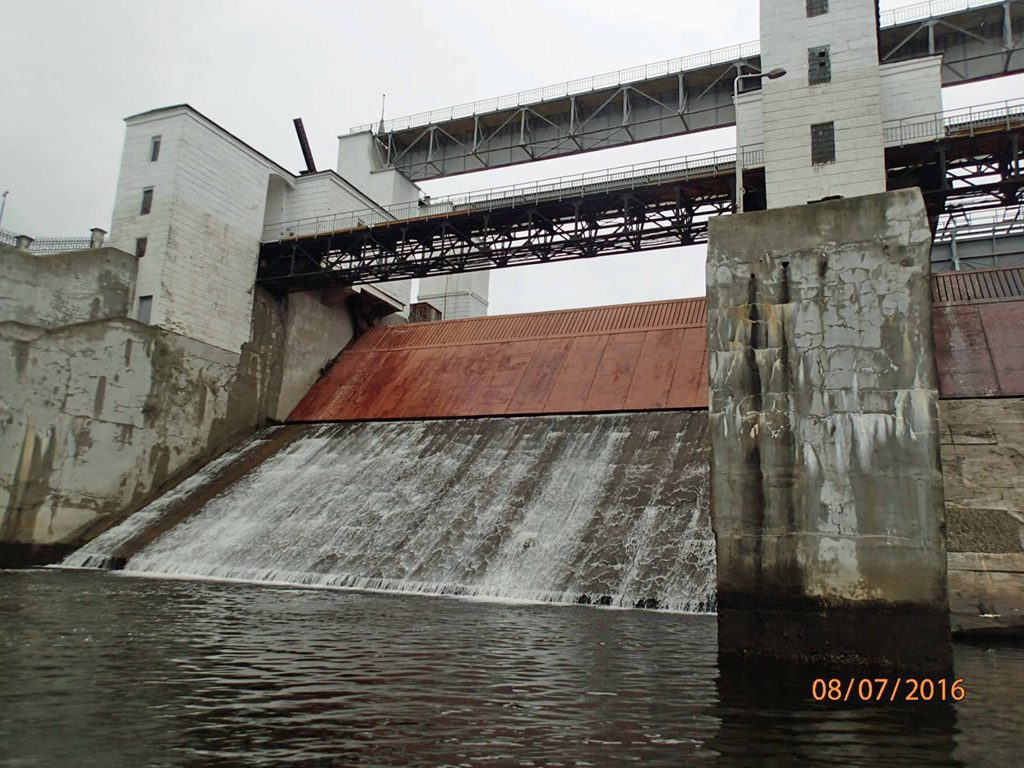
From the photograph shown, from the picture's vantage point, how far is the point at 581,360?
25.1m

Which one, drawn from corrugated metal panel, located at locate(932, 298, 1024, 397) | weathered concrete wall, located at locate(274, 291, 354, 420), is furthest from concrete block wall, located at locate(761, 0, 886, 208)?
weathered concrete wall, located at locate(274, 291, 354, 420)

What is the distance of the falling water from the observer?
15.0 meters

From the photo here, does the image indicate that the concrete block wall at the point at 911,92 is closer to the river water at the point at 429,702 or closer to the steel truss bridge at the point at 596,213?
the steel truss bridge at the point at 596,213

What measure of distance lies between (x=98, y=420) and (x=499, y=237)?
46.5 feet

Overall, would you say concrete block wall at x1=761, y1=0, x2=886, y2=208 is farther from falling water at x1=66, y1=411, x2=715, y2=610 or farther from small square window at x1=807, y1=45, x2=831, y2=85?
falling water at x1=66, y1=411, x2=715, y2=610

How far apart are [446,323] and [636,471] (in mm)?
14295

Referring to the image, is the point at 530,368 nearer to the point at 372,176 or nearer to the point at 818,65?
the point at 818,65

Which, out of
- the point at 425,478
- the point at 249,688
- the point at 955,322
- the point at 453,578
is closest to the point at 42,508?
the point at 425,478

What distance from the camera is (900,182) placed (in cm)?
2084

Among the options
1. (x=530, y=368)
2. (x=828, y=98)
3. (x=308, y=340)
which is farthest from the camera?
(x=308, y=340)
